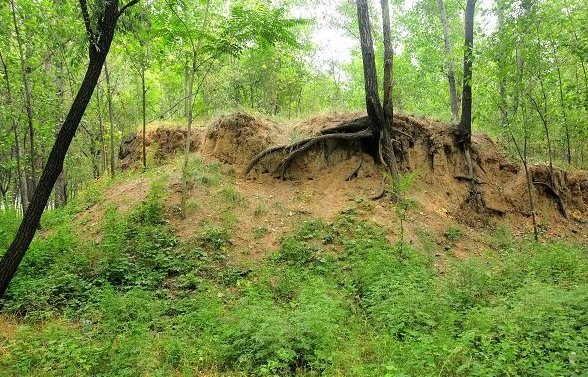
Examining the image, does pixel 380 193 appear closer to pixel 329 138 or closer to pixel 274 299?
pixel 329 138

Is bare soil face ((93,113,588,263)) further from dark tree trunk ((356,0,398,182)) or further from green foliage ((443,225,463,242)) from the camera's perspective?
dark tree trunk ((356,0,398,182))

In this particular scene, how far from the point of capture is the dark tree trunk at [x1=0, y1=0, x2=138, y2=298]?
6.29 meters

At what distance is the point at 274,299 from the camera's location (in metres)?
8.09

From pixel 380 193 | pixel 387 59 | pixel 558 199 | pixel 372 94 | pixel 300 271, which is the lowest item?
pixel 300 271

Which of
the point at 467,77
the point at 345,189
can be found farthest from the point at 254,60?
the point at 467,77

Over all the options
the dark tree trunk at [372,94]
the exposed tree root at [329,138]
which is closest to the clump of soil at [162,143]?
the exposed tree root at [329,138]

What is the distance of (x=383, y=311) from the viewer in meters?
6.65

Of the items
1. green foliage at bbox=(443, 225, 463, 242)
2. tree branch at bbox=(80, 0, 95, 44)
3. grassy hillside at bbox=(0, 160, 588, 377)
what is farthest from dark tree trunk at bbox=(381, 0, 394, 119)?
tree branch at bbox=(80, 0, 95, 44)

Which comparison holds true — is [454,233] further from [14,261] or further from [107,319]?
[14,261]

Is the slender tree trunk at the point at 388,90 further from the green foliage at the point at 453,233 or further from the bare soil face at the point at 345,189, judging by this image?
the green foliage at the point at 453,233

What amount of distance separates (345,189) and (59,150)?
777cm

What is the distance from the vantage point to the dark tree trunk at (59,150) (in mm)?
6293

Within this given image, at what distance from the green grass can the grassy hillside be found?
0.10ft

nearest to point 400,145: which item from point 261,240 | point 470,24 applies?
point 470,24
